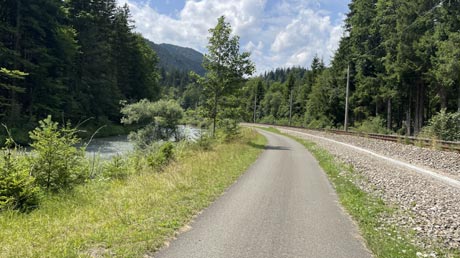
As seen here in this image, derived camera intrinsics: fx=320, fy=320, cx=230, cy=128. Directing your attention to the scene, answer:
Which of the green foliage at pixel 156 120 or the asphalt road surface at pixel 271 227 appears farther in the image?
the green foliage at pixel 156 120

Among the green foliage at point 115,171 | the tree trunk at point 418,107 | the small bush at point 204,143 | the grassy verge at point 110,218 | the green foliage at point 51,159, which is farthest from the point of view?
the tree trunk at point 418,107

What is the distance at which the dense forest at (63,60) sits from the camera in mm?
29023

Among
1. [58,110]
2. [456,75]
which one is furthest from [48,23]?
[456,75]

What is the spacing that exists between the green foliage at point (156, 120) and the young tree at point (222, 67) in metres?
3.12

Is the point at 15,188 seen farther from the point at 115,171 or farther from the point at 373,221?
the point at 373,221

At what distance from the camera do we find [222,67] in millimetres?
24594

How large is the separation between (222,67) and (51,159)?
1761 cm

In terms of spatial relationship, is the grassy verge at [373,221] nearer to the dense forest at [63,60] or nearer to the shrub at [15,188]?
the shrub at [15,188]

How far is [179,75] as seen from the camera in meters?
195

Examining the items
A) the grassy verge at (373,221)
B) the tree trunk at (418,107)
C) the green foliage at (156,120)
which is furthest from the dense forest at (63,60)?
the tree trunk at (418,107)

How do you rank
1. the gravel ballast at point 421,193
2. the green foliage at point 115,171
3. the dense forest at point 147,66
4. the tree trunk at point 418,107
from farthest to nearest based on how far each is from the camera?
the tree trunk at point 418,107
the dense forest at point 147,66
the green foliage at point 115,171
the gravel ballast at point 421,193

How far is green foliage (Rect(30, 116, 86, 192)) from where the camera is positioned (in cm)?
812

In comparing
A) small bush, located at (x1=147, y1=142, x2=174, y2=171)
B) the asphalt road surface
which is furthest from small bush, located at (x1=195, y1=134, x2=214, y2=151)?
the asphalt road surface

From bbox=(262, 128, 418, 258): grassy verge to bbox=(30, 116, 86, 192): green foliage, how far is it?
743 centimetres
